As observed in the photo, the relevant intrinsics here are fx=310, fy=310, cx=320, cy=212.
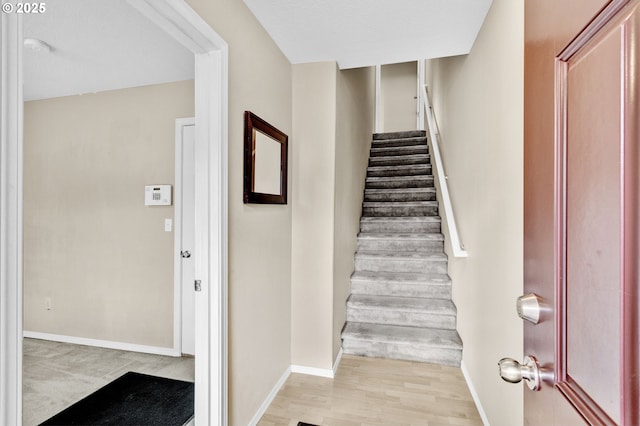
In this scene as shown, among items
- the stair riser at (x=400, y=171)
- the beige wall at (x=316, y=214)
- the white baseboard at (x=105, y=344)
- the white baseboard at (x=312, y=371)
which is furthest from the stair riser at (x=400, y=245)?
the white baseboard at (x=105, y=344)

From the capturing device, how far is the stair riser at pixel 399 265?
3049 millimetres

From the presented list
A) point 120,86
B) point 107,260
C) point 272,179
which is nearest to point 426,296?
point 272,179

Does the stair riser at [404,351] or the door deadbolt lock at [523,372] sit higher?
the door deadbolt lock at [523,372]

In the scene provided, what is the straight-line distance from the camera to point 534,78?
2.08 feet

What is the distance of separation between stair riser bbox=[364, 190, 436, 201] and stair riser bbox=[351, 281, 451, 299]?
135cm

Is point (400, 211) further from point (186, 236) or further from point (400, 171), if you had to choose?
point (186, 236)

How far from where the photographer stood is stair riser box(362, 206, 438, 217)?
3.67 m

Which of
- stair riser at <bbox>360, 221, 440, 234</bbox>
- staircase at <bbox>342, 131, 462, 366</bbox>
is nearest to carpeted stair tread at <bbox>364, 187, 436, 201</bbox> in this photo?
staircase at <bbox>342, 131, 462, 366</bbox>

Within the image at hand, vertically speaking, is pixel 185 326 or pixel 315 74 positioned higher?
pixel 315 74

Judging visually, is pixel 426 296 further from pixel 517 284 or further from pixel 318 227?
pixel 517 284

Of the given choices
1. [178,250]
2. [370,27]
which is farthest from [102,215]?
[370,27]

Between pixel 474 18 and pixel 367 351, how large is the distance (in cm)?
242

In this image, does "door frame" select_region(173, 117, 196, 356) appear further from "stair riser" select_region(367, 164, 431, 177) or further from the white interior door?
"stair riser" select_region(367, 164, 431, 177)

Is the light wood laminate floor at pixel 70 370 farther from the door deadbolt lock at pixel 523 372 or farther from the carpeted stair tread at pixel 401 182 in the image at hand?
the carpeted stair tread at pixel 401 182
